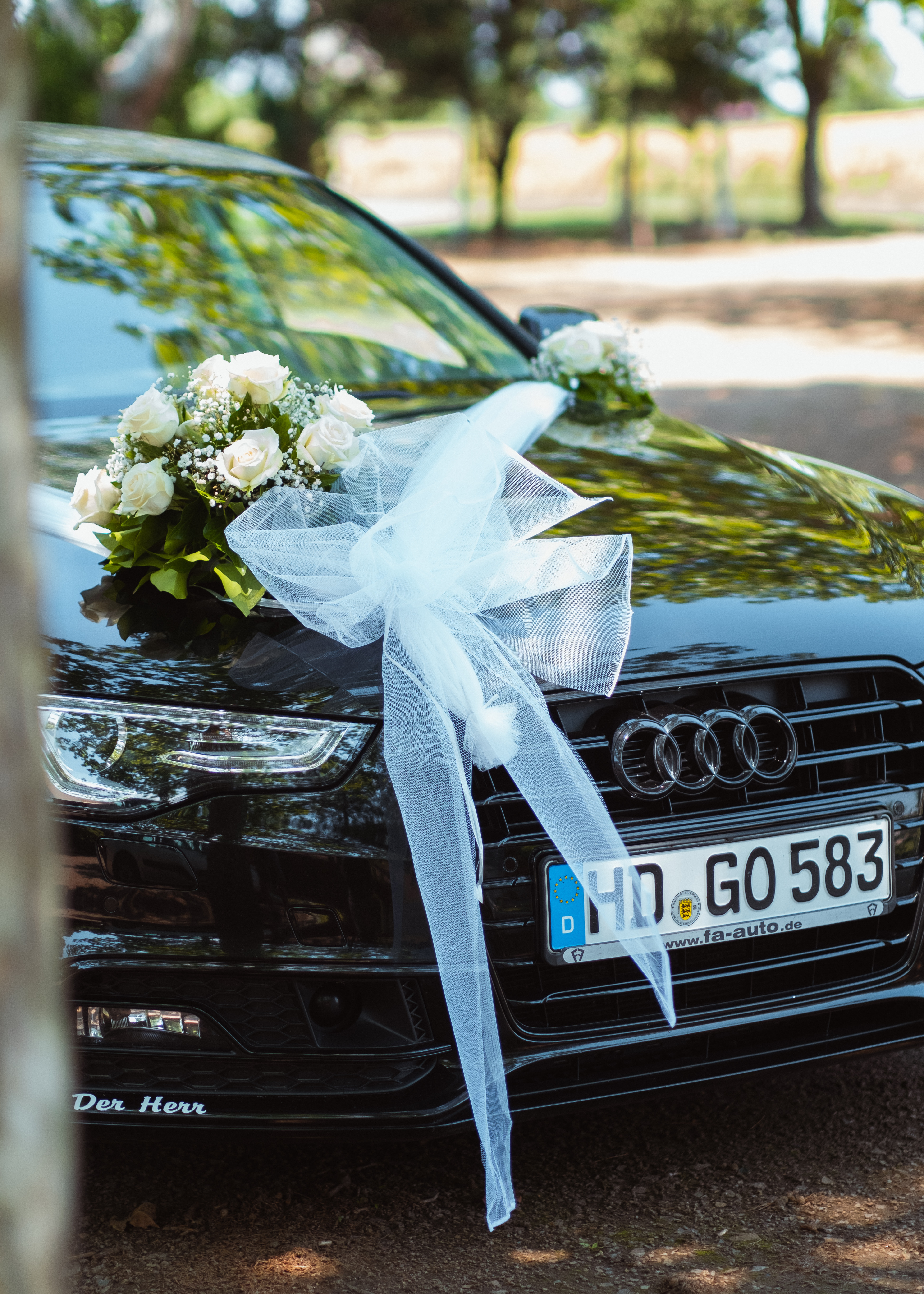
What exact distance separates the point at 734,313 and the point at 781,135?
75.4 feet

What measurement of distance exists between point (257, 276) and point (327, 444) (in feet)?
4.30

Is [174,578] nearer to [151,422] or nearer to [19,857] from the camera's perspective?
[151,422]

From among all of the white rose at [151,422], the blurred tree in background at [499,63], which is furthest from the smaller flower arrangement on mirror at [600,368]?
the blurred tree in background at [499,63]

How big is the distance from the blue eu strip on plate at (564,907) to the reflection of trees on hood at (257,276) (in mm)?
1566

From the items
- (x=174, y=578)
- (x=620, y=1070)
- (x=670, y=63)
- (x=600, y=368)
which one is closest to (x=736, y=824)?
(x=620, y=1070)

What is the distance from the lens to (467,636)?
1.97m

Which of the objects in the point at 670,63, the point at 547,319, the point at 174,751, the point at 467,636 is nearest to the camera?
the point at 174,751

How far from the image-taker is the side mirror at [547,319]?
3.57 metres

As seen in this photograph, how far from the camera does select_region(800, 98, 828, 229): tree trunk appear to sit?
3020 cm

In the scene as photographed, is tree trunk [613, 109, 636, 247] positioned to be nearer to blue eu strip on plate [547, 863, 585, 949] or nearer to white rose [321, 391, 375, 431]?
white rose [321, 391, 375, 431]

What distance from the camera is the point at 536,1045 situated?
6.31 ft

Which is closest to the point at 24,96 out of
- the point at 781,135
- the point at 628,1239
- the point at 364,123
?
the point at 628,1239

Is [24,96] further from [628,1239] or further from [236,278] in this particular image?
[236,278]

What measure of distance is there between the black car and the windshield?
0.74 meters
